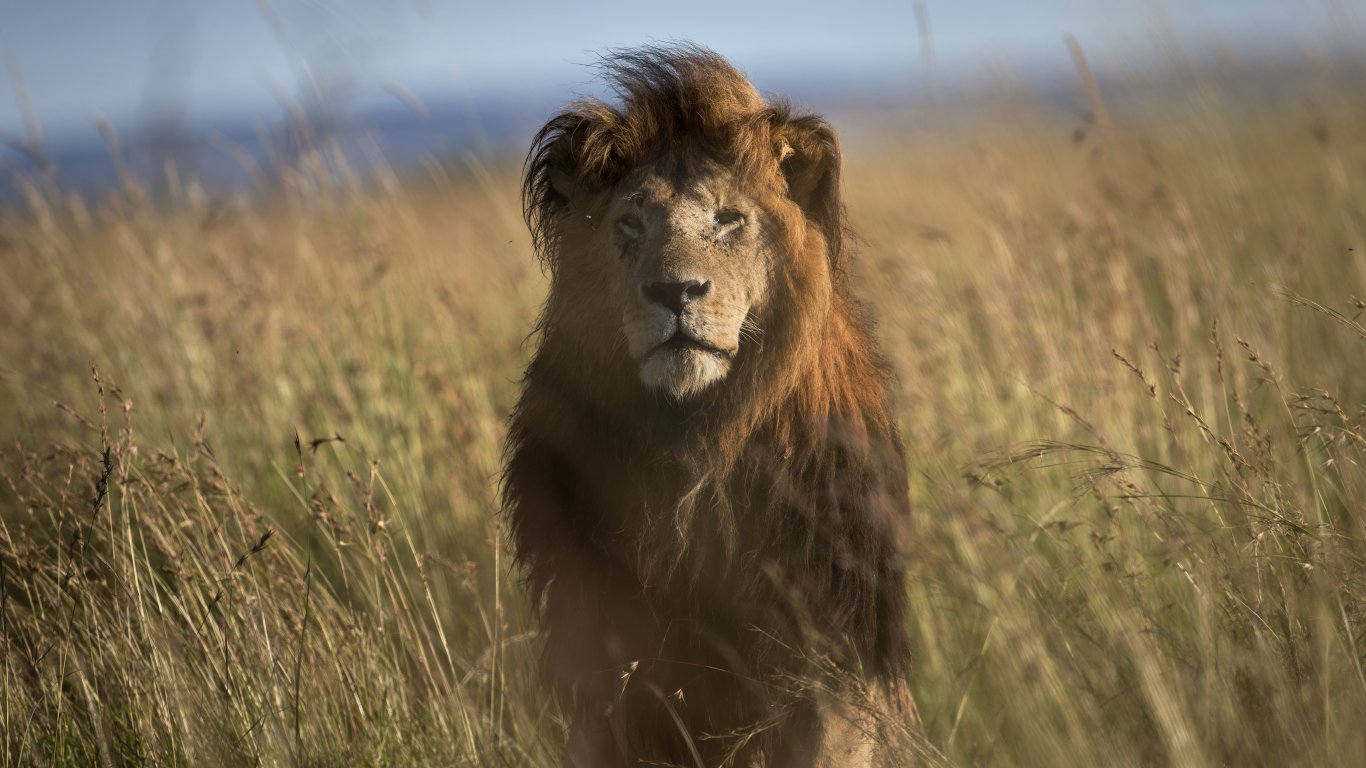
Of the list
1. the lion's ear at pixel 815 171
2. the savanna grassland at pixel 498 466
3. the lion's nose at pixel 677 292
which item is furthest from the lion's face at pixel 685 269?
the savanna grassland at pixel 498 466

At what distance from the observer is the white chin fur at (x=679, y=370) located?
2715 millimetres

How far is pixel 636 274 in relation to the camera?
282cm

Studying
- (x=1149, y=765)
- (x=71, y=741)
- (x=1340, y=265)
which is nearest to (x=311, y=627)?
(x=71, y=741)

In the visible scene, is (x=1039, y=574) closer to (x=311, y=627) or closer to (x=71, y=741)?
(x=311, y=627)

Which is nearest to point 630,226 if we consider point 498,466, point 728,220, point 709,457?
point 728,220

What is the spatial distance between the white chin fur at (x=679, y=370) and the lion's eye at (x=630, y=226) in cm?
40

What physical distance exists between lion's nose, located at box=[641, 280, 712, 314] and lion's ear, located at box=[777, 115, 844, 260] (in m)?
0.52

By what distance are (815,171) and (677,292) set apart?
678 millimetres

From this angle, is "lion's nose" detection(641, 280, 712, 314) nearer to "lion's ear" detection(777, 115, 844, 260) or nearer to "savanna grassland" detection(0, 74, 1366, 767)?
"lion's ear" detection(777, 115, 844, 260)

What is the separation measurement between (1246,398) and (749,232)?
2520 millimetres

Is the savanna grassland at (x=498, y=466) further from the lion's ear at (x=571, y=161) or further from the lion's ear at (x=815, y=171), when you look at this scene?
the lion's ear at (x=571, y=161)

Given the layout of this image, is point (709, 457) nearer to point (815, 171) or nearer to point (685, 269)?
point (685, 269)

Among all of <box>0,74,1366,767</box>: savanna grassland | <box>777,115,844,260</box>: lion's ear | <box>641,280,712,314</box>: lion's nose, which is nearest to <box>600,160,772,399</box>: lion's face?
<box>641,280,712,314</box>: lion's nose

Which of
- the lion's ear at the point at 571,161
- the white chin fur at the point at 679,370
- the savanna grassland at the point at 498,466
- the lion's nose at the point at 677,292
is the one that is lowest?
the savanna grassland at the point at 498,466
